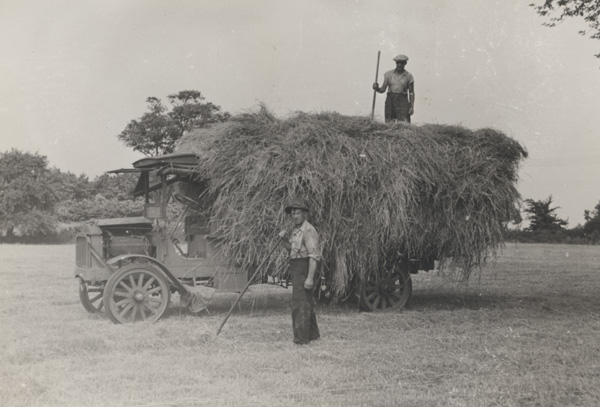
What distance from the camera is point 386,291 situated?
10680 mm

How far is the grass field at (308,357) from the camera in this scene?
5391mm

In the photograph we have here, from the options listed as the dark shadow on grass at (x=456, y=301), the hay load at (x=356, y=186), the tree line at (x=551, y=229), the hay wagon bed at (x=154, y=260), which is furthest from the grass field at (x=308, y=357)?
the tree line at (x=551, y=229)

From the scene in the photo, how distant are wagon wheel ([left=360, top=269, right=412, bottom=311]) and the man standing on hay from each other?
3.35 m

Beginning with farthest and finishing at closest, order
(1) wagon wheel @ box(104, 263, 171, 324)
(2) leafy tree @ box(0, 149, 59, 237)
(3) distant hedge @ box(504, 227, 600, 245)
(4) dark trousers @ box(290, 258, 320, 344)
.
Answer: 1. (2) leafy tree @ box(0, 149, 59, 237)
2. (3) distant hedge @ box(504, 227, 600, 245)
3. (1) wagon wheel @ box(104, 263, 171, 324)
4. (4) dark trousers @ box(290, 258, 320, 344)

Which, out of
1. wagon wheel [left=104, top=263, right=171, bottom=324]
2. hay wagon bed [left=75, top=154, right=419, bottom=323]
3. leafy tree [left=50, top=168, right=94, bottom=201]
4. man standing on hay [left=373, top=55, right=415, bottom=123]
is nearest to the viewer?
wagon wheel [left=104, top=263, right=171, bottom=324]

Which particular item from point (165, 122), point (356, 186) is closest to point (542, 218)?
point (165, 122)

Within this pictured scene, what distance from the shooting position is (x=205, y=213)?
32.5ft

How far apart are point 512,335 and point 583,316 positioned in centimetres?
247

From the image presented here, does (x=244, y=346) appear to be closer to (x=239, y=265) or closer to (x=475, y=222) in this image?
(x=239, y=265)

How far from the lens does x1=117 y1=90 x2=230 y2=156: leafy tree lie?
139 feet

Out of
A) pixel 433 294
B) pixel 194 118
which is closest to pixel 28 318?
pixel 433 294

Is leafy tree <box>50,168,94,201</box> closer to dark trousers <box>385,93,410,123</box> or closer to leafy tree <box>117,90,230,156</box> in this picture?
leafy tree <box>117,90,230,156</box>

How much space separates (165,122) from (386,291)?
34.5 meters

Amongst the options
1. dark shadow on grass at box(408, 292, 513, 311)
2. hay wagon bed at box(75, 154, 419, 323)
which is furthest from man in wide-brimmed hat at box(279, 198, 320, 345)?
dark shadow on grass at box(408, 292, 513, 311)
